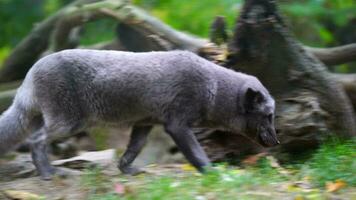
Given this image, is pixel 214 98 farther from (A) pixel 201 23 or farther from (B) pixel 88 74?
(A) pixel 201 23

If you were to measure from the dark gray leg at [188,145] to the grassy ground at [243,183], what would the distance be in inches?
5.1

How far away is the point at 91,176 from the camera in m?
5.57

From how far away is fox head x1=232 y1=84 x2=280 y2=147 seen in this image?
651 centimetres

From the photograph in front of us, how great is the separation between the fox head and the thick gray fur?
0.03 feet

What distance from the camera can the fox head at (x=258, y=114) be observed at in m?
6.51

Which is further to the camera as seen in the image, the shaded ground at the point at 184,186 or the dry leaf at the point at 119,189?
the dry leaf at the point at 119,189

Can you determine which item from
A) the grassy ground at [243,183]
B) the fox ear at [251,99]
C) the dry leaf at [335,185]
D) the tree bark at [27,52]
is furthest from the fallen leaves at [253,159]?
the tree bark at [27,52]

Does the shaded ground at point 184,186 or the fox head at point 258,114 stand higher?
the fox head at point 258,114

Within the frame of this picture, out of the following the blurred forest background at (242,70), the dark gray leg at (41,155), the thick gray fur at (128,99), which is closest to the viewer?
the blurred forest background at (242,70)

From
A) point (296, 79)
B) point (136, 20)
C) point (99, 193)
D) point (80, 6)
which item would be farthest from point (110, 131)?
point (99, 193)

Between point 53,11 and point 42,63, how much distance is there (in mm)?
5497

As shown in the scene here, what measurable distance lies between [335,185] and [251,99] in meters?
1.52

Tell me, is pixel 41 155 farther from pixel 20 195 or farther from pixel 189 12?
pixel 189 12

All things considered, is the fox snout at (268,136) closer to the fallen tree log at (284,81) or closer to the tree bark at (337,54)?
the fallen tree log at (284,81)
